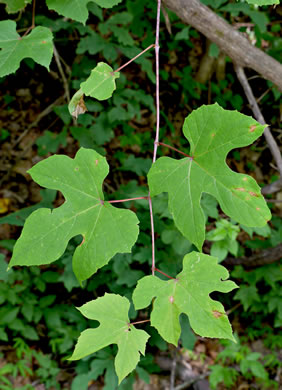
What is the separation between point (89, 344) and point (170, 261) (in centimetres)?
168

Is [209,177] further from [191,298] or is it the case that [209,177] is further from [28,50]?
[28,50]

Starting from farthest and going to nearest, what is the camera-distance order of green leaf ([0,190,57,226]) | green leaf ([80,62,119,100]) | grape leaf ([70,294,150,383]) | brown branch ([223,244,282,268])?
1. brown branch ([223,244,282,268])
2. green leaf ([0,190,57,226])
3. green leaf ([80,62,119,100])
4. grape leaf ([70,294,150,383])

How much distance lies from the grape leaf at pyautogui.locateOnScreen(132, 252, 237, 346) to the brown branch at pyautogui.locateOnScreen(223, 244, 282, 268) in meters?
1.89

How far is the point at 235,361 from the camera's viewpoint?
3432mm

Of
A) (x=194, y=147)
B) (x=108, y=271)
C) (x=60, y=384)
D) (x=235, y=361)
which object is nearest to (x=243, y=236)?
(x=235, y=361)

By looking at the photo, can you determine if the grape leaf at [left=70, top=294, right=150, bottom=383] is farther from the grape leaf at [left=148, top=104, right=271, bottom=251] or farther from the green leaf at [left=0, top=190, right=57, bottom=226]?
the green leaf at [left=0, top=190, right=57, bottom=226]

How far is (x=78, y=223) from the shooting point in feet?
4.05

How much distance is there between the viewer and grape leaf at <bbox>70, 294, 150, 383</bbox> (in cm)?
111

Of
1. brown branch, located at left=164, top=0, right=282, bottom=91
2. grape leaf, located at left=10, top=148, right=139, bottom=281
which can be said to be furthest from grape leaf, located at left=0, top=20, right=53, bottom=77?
brown branch, located at left=164, top=0, right=282, bottom=91

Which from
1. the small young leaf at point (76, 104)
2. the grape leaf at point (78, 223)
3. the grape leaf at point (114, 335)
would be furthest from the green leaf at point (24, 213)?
the grape leaf at point (114, 335)

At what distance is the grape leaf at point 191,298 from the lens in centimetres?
111

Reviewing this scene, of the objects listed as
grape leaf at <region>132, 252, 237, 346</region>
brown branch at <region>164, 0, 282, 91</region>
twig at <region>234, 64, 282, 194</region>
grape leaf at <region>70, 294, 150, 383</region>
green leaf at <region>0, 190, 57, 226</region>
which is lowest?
green leaf at <region>0, 190, 57, 226</region>

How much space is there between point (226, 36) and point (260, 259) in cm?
191

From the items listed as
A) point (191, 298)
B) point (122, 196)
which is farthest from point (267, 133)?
point (122, 196)
